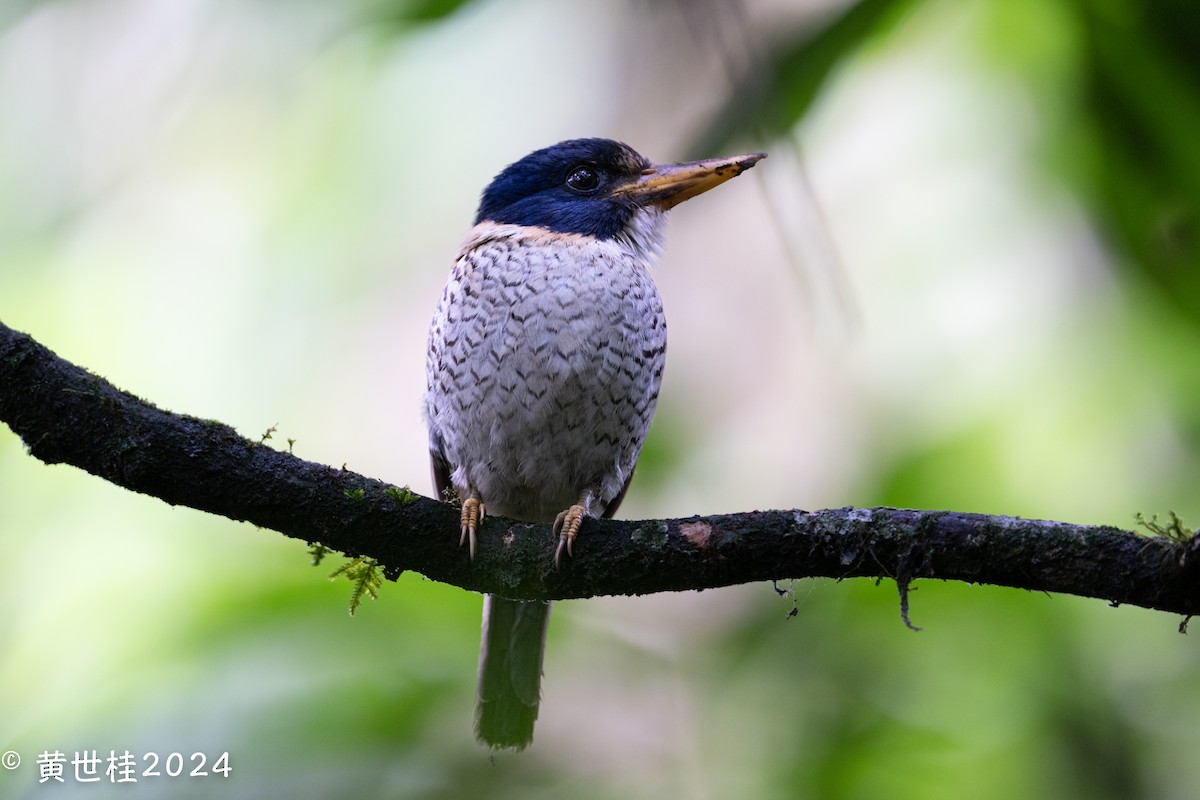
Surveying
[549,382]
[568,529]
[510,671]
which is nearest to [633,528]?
[568,529]

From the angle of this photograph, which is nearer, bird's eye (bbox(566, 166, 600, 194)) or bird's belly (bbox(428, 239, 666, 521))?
bird's belly (bbox(428, 239, 666, 521))

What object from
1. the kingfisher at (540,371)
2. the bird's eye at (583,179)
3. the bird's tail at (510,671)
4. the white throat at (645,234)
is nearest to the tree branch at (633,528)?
the kingfisher at (540,371)

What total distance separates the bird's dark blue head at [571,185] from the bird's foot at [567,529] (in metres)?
1.23

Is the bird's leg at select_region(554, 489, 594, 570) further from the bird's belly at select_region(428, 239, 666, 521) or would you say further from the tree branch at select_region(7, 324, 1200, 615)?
the bird's belly at select_region(428, 239, 666, 521)

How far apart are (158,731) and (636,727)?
1.38 metres

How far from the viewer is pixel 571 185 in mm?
3627

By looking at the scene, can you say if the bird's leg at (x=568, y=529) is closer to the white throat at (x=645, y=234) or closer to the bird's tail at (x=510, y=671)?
the bird's tail at (x=510, y=671)

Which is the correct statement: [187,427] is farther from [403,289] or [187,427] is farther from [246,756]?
[403,289]

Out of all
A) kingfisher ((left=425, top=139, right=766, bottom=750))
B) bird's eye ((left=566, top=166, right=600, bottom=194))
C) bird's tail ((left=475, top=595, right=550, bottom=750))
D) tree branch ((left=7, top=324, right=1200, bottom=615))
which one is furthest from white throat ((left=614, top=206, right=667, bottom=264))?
tree branch ((left=7, top=324, right=1200, bottom=615))

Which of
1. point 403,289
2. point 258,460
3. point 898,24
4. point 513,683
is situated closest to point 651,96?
point 403,289

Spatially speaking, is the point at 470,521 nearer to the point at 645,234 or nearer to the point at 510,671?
the point at 510,671

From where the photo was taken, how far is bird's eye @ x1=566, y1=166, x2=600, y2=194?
3627 millimetres

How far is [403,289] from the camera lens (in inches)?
187

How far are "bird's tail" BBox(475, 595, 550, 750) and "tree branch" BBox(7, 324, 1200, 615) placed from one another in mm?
955
